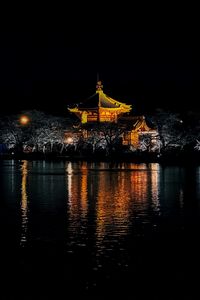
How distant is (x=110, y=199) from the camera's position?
25.1m

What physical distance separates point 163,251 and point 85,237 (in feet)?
8.07

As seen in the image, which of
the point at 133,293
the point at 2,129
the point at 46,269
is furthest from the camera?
the point at 2,129

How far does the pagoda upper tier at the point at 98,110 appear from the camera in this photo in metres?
70.3

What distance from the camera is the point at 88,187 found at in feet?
99.9

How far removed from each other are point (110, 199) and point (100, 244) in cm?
→ 948

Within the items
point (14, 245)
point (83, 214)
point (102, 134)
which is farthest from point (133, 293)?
point (102, 134)

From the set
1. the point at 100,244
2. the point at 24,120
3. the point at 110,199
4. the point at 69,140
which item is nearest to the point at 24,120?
the point at 24,120

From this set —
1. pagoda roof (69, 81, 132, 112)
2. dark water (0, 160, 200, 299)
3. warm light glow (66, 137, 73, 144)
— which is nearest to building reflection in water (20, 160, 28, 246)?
dark water (0, 160, 200, 299)

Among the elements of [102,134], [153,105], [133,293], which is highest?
[153,105]

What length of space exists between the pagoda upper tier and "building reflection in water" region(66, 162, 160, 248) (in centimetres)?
3177

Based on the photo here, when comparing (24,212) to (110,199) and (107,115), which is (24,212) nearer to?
(110,199)

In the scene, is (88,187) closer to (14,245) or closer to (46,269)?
(14,245)

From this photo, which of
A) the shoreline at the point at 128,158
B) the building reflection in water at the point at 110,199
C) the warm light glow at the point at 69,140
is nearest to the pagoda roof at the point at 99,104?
the warm light glow at the point at 69,140

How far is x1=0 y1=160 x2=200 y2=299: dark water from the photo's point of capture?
12.1m
